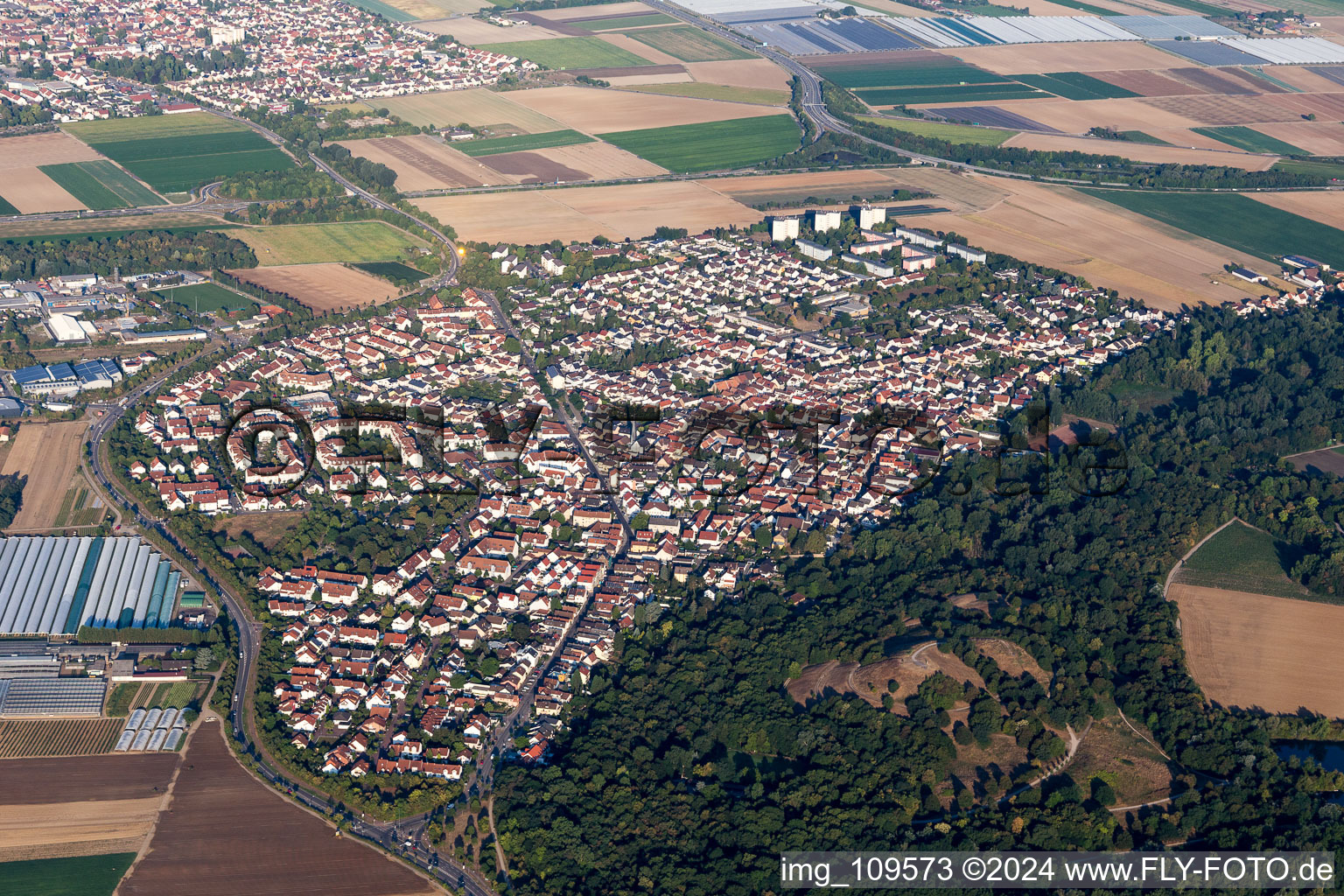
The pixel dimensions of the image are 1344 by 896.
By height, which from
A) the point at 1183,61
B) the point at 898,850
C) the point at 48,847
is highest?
the point at 1183,61

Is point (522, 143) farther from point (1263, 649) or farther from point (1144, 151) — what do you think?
point (1263, 649)

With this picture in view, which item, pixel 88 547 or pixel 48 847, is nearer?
pixel 48 847

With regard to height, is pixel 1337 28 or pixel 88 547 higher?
pixel 1337 28

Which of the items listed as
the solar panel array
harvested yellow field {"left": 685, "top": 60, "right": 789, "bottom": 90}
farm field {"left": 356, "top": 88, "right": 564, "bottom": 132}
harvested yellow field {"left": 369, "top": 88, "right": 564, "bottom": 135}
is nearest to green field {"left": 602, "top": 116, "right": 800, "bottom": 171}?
harvested yellow field {"left": 369, "top": 88, "right": 564, "bottom": 135}

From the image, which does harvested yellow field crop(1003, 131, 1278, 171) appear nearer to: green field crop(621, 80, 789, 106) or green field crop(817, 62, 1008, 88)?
green field crop(817, 62, 1008, 88)

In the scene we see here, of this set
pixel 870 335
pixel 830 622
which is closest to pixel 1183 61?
pixel 870 335

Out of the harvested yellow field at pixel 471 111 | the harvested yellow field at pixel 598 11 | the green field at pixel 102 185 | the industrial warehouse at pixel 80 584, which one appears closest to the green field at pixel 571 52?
the harvested yellow field at pixel 598 11

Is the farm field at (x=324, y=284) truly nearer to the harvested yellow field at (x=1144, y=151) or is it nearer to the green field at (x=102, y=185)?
the green field at (x=102, y=185)

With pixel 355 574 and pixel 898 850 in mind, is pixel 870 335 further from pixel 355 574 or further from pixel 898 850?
pixel 898 850
